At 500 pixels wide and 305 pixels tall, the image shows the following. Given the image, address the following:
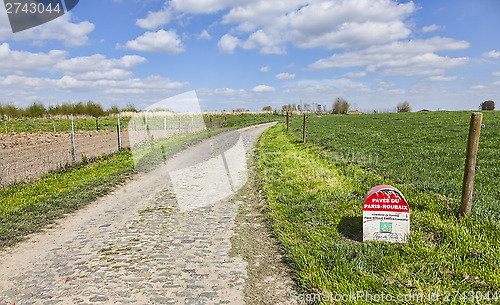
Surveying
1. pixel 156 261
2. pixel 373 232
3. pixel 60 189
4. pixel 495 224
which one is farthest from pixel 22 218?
pixel 495 224

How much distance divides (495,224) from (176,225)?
204 inches

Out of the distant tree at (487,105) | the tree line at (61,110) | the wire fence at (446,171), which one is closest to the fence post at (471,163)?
the wire fence at (446,171)

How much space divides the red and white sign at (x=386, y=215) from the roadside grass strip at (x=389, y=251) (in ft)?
0.45

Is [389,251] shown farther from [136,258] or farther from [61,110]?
[61,110]

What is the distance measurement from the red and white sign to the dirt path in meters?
1.58

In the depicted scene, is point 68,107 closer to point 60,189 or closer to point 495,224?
point 60,189

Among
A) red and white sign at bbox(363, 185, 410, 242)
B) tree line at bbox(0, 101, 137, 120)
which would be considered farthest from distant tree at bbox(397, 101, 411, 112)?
red and white sign at bbox(363, 185, 410, 242)

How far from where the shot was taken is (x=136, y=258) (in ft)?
14.1

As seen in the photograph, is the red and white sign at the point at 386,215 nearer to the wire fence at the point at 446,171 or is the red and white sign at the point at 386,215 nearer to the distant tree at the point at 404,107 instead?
the wire fence at the point at 446,171

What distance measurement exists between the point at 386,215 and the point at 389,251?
512 millimetres

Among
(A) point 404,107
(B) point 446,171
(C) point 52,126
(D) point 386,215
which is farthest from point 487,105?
(C) point 52,126

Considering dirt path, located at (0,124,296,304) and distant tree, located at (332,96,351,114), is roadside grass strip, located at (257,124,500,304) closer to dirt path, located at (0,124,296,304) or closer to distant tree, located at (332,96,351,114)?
dirt path, located at (0,124,296,304)

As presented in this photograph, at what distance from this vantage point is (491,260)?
11.5 feet

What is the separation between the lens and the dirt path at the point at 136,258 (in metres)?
3.42
